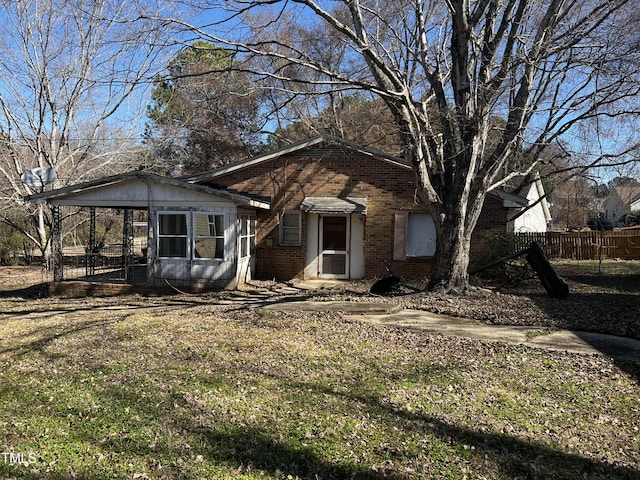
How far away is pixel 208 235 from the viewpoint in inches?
519

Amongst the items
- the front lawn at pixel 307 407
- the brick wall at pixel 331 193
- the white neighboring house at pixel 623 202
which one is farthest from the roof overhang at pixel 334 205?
the white neighboring house at pixel 623 202

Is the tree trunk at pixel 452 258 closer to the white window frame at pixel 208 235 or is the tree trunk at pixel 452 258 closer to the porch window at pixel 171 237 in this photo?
the white window frame at pixel 208 235

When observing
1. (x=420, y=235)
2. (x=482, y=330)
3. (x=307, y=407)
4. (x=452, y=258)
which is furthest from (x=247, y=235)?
(x=307, y=407)

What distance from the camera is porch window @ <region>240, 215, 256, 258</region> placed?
13.8 meters

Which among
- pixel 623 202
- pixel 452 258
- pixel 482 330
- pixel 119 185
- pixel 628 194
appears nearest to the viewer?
pixel 482 330

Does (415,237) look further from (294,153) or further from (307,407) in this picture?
(307,407)

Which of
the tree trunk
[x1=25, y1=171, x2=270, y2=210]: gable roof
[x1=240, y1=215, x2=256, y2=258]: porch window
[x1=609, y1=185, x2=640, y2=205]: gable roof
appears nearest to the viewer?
the tree trunk

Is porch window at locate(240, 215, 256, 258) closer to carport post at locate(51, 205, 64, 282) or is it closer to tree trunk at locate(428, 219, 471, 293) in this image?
carport post at locate(51, 205, 64, 282)

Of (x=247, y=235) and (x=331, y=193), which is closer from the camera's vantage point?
(x=247, y=235)

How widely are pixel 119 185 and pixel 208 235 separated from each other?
2.72 m

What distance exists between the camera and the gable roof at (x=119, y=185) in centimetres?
1266

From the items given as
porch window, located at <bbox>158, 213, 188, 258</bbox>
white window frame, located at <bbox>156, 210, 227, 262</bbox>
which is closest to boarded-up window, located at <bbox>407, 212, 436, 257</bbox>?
white window frame, located at <bbox>156, 210, 227, 262</bbox>

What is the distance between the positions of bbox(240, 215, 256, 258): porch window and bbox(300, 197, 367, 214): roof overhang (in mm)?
1657

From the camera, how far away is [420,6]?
35.4 feet
